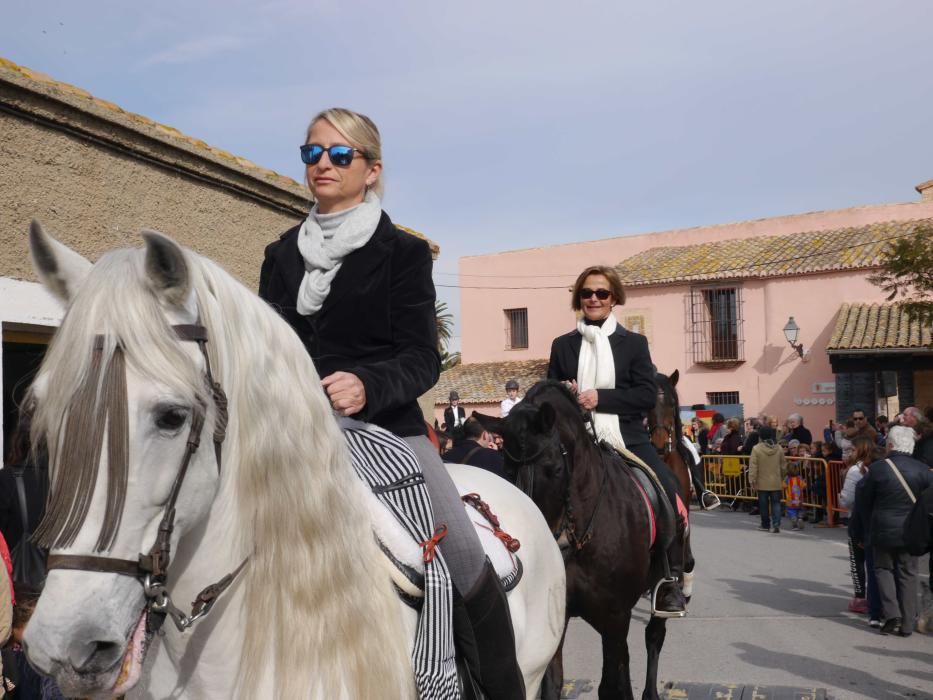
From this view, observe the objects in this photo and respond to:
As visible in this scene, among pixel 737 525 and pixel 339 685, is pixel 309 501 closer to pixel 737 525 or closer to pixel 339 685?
pixel 339 685

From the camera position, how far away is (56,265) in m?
2.12

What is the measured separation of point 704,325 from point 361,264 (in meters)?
30.7

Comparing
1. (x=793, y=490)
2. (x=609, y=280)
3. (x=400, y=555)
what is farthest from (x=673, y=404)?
(x=793, y=490)

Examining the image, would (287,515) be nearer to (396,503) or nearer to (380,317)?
(396,503)

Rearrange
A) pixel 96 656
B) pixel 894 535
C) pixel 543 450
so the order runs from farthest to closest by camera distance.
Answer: pixel 894 535, pixel 543 450, pixel 96 656

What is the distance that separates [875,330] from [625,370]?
23123mm

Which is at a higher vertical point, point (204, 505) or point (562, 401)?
point (562, 401)

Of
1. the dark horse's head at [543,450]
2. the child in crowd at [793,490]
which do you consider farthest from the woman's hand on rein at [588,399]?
the child in crowd at [793,490]

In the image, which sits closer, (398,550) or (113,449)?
(113,449)

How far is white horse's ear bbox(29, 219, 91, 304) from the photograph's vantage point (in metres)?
2.08

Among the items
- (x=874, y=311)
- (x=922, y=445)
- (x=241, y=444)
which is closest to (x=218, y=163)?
(x=241, y=444)

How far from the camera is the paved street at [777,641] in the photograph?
7.21 m

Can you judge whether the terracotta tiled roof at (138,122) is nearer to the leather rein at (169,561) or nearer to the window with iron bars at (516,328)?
the leather rein at (169,561)

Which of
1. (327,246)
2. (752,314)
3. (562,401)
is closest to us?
(327,246)
